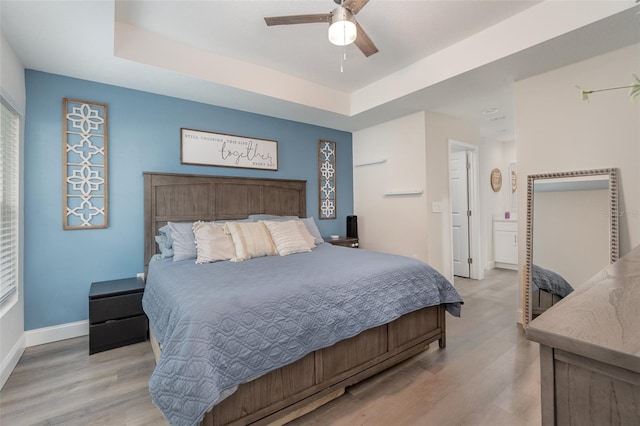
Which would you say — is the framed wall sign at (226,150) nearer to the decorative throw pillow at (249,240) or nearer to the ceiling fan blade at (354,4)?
the decorative throw pillow at (249,240)

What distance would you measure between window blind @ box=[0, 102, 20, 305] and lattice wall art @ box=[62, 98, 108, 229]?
0.34m

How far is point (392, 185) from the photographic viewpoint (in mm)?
4305

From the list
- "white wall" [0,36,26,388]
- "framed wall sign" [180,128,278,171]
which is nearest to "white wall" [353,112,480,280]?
"framed wall sign" [180,128,278,171]

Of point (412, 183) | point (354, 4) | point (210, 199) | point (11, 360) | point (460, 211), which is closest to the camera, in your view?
point (354, 4)

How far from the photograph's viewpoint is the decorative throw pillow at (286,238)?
9.38 feet

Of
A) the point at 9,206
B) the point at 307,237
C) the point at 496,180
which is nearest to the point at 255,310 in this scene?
the point at 307,237

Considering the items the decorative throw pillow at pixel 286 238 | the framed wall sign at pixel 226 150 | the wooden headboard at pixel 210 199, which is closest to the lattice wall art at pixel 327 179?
the wooden headboard at pixel 210 199

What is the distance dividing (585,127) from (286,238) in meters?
2.89

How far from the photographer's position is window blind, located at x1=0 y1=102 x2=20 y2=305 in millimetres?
2197

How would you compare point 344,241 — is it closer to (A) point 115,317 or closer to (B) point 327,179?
(B) point 327,179

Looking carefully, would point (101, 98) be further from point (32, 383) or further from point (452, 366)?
point (452, 366)

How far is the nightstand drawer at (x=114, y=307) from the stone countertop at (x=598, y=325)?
9.73 ft

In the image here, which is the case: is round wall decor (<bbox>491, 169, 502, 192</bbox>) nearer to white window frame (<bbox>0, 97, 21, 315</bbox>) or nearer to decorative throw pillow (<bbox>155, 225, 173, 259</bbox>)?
decorative throw pillow (<bbox>155, 225, 173, 259</bbox>)

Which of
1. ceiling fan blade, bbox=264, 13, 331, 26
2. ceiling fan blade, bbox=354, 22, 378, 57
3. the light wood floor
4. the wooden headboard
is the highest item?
ceiling fan blade, bbox=264, 13, 331, 26
